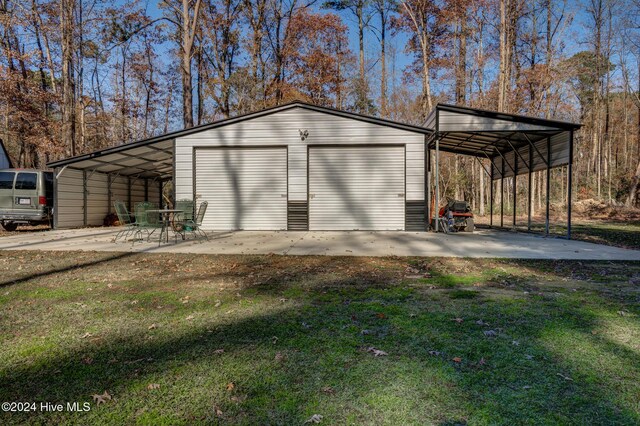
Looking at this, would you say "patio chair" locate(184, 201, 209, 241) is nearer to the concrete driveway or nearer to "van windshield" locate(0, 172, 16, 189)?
the concrete driveway

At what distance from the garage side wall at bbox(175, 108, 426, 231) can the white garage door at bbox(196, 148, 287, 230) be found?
283 millimetres

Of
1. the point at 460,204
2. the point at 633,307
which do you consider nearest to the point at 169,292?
the point at 633,307

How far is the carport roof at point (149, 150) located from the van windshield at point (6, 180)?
1.05 m

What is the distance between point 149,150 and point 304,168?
229 inches

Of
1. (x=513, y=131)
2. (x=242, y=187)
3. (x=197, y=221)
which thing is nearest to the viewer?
(x=197, y=221)

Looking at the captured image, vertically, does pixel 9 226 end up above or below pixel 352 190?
below

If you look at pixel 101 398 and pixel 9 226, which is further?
pixel 9 226

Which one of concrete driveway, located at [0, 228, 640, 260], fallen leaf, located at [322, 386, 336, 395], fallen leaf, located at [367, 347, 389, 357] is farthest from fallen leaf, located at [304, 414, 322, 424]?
concrete driveway, located at [0, 228, 640, 260]

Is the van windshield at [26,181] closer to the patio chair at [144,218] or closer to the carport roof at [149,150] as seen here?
the carport roof at [149,150]

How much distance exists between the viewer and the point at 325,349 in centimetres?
252

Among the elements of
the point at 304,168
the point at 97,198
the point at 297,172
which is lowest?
the point at 97,198

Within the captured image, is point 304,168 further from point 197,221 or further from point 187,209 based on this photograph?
point 187,209

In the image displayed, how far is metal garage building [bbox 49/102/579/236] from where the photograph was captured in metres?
11.5

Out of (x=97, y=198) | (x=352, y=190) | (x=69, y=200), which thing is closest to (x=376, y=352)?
(x=352, y=190)
